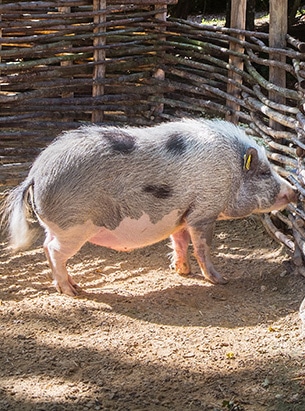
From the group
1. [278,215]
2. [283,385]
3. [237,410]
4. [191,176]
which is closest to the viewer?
[237,410]

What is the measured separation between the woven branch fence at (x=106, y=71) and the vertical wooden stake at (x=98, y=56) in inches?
0.4

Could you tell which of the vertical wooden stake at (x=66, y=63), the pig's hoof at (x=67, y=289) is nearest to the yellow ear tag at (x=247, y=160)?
the pig's hoof at (x=67, y=289)

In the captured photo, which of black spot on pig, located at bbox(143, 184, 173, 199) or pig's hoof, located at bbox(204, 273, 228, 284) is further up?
black spot on pig, located at bbox(143, 184, 173, 199)

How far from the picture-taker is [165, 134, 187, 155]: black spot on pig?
18.2 ft

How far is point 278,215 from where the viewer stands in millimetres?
6293

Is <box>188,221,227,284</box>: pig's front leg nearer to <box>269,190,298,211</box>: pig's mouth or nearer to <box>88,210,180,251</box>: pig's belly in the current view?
<box>88,210,180,251</box>: pig's belly

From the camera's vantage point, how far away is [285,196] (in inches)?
229

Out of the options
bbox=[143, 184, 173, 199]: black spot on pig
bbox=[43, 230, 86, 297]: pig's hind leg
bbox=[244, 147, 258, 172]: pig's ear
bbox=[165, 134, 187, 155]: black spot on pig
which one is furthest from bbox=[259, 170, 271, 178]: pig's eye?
bbox=[43, 230, 86, 297]: pig's hind leg

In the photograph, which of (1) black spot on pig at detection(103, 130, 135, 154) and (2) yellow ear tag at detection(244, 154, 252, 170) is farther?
(2) yellow ear tag at detection(244, 154, 252, 170)

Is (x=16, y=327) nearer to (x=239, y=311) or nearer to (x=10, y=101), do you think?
(x=239, y=311)

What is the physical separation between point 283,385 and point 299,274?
172 centimetres

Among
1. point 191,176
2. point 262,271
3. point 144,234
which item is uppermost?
point 191,176

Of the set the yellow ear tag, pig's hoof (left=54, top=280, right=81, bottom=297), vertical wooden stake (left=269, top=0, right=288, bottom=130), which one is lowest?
pig's hoof (left=54, top=280, right=81, bottom=297)

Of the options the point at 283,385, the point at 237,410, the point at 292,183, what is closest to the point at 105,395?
the point at 237,410
